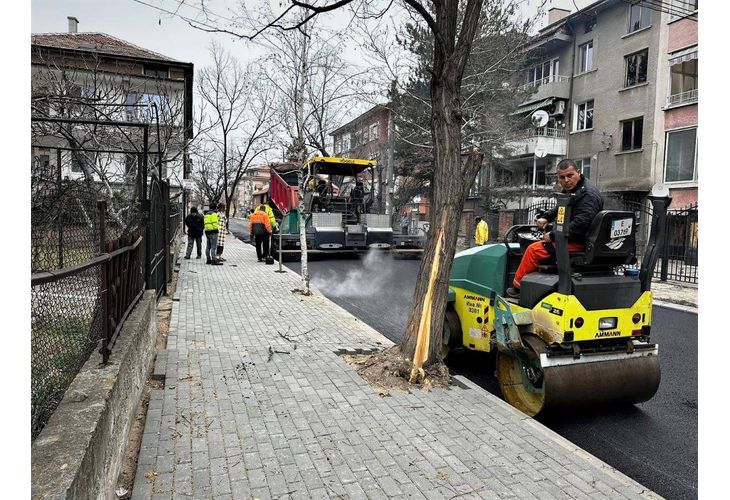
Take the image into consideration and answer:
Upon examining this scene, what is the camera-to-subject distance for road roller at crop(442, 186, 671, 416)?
416 cm

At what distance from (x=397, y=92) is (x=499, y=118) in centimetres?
481

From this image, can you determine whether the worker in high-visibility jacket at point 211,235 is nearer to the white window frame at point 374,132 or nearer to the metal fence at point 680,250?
the metal fence at point 680,250

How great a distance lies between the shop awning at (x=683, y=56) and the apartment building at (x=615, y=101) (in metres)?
0.04

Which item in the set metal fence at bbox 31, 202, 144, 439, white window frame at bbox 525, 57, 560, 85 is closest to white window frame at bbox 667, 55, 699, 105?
white window frame at bbox 525, 57, 560, 85

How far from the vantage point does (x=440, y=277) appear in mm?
5137

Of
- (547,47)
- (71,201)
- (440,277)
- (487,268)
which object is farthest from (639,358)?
(547,47)

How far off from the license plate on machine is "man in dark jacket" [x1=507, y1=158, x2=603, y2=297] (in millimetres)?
184

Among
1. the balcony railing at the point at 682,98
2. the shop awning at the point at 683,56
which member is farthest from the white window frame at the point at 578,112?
the shop awning at the point at 683,56

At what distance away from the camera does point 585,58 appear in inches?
1093

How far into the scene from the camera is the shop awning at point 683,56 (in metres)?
21.0

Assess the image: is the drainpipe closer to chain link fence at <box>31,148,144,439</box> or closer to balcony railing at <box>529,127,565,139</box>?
balcony railing at <box>529,127,565,139</box>

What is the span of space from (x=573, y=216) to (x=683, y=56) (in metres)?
22.6

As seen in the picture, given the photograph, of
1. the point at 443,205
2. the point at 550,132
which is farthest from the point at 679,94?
the point at 443,205

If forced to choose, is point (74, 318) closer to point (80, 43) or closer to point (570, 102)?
point (80, 43)
